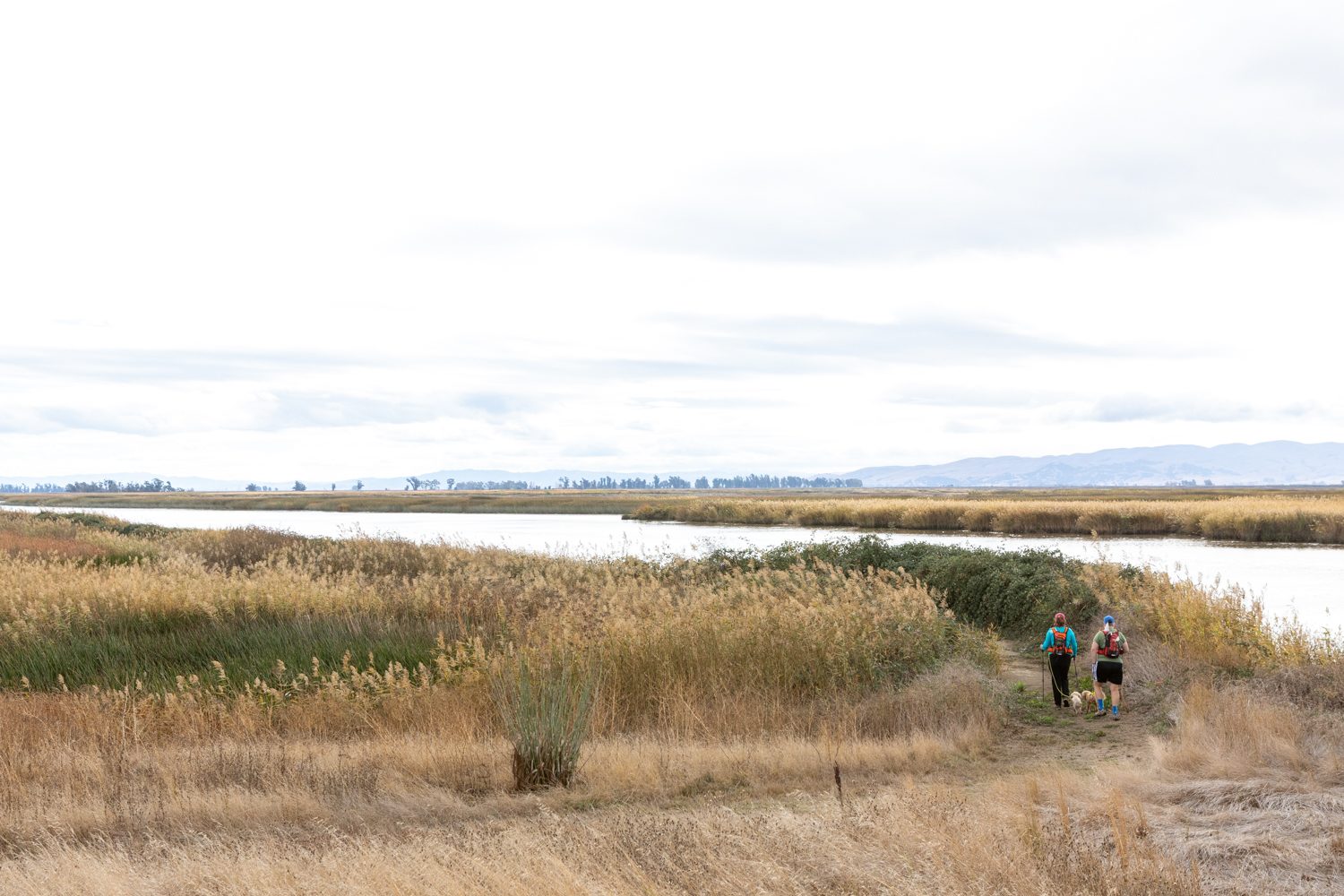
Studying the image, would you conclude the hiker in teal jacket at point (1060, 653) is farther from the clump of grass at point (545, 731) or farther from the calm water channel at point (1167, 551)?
the clump of grass at point (545, 731)

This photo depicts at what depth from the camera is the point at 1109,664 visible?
1227 cm

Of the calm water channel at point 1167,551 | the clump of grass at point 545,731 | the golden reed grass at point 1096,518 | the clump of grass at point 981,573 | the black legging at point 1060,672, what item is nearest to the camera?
the clump of grass at point 545,731

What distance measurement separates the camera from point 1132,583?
1889 cm

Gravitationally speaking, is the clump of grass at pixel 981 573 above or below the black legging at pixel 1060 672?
above

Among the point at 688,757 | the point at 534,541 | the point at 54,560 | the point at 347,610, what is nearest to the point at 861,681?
the point at 688,757

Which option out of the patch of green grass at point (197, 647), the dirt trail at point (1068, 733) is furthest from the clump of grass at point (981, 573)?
the patch of green grass at point (197, 647)

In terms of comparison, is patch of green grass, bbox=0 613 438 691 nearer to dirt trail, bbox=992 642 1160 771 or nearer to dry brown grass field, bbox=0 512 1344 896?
dry brown grass field, bbox=0 512 1344 896

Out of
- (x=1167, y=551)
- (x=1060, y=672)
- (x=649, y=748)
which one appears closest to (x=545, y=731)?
(x=649, y=748)

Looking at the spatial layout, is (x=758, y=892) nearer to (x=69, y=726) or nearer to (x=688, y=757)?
(x=688, y=757)

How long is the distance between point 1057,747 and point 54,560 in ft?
64.6

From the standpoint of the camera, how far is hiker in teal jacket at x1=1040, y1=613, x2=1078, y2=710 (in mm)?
12898

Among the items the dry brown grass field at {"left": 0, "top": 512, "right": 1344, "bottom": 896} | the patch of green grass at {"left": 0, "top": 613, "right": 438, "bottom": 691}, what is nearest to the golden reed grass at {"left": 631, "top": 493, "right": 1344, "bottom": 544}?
the dry brown grass field at {"left": 0, "top": 512, "right": 1344, "bottom": 896}

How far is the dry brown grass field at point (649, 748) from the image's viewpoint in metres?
5.90

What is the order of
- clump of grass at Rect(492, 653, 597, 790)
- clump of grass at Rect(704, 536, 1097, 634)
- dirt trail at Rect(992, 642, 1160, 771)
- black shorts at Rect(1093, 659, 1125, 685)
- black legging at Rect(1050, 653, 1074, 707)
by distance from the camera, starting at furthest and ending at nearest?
clump of grass at Rect(704, 536, 1097, 634), black legging at Rect(1050, 653, 1074, 707), black shorts at Rect(1093, 659, 1125, 685), dirt trail at Rect(992, 642, 1160, 771), clump of grass at Rect(492, 653, 597, 790)
